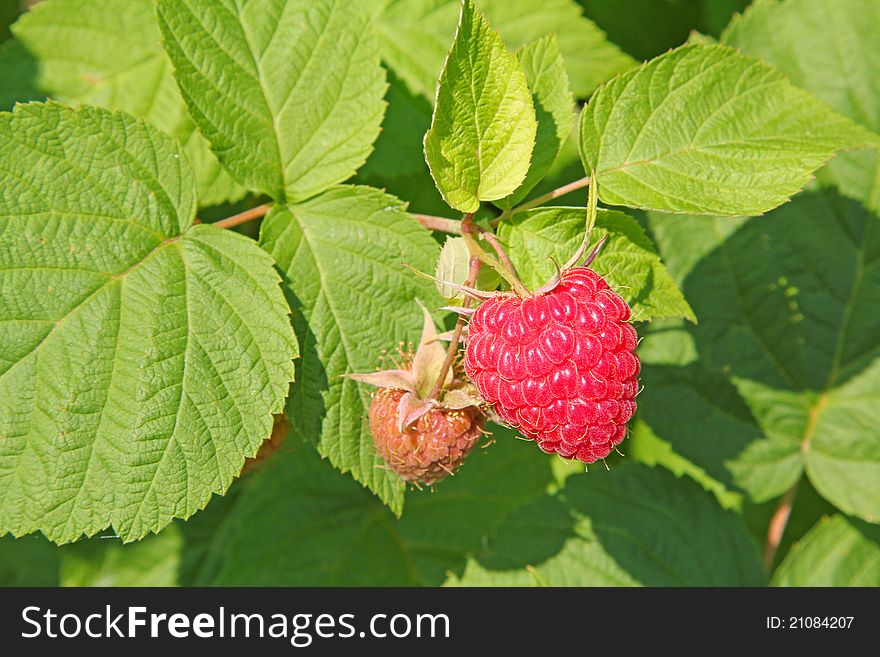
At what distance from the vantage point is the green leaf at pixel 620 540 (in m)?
2.68

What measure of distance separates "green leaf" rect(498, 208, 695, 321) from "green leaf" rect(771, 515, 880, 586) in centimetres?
139

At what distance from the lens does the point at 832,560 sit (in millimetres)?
2791

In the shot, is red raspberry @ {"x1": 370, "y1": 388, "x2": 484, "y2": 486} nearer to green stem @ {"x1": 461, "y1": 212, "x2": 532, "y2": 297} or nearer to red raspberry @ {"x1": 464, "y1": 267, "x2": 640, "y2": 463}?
red raspberry @ {"x1": 464, "y1": 267, "x2": 640, "y2": 463}

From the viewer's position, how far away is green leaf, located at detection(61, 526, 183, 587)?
126 inches

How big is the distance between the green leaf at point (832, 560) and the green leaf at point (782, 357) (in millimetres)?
168

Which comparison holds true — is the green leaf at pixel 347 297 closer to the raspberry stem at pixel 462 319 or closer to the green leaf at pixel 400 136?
the raspberry stem at pixel 462 319

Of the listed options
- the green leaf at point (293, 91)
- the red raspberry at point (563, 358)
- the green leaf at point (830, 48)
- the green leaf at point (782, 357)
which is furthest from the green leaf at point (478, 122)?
the green leaf at point (830, 48)

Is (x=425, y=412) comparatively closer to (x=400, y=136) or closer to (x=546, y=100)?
(x=546, y=100)

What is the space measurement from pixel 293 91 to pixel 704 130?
912mm

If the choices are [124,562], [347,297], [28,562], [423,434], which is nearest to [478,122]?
[347,297]

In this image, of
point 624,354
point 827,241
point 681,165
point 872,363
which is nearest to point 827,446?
point 872,363

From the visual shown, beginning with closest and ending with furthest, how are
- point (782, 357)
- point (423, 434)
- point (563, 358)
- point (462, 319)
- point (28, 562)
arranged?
point (563, 358) < point (462, 319) < point (423, 434) < point (782, 357) < point (28, 562)

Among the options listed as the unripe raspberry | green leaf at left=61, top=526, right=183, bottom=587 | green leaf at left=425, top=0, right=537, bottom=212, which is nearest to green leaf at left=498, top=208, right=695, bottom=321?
green leaf at left=425, top=0, right=537, bottom=212

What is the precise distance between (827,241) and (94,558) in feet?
9.10
